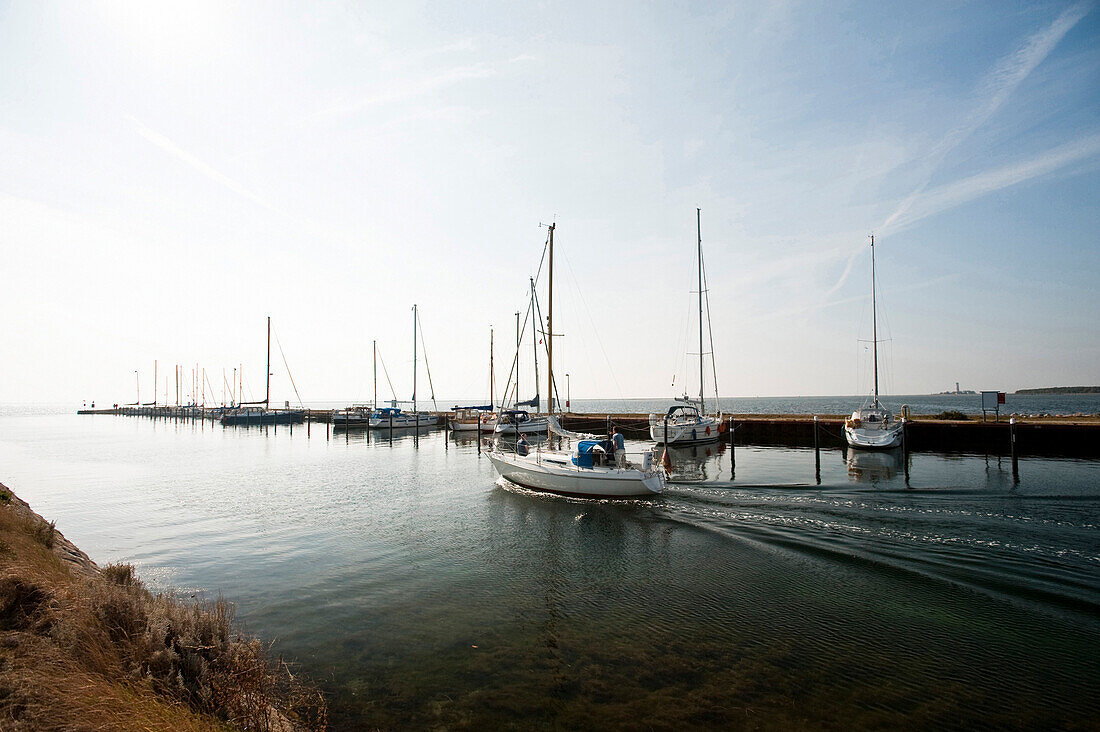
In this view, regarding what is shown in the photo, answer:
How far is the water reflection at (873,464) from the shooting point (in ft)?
75.4

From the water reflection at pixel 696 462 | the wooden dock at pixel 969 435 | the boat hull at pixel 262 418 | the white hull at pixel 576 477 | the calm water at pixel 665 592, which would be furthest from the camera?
the boat hull at pixel 262 418

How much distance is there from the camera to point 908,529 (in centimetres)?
1445

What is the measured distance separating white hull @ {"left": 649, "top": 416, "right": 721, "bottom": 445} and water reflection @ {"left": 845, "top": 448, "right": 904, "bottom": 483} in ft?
30.3

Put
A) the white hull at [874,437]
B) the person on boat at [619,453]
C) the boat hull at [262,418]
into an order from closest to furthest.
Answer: the person on boat at [619,453], the white hull at [874,437], the boat hull at [262,418]

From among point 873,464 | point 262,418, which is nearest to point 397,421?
point 262,418

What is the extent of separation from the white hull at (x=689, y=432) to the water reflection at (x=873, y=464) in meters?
9.25

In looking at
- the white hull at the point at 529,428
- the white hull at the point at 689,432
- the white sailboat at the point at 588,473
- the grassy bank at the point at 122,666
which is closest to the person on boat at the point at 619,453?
the white sailboat at the point at 588,473

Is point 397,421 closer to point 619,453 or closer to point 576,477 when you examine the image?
point 576,477

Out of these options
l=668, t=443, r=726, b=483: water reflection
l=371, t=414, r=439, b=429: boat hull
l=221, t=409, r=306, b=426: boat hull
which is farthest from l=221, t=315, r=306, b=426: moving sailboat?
l=668, t=443, r=726, b=483: water reflection

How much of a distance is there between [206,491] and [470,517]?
13494 mm

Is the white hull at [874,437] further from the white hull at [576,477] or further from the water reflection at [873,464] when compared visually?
the white hull at [576,477]

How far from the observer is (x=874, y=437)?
105 ft

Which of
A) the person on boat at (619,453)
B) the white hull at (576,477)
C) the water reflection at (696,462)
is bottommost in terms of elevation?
the water reflection at (696,462)

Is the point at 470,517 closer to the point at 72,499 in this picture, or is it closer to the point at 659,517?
the point at 659,517
